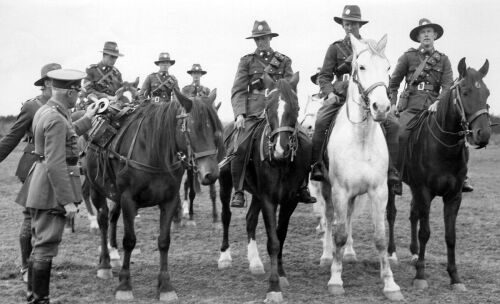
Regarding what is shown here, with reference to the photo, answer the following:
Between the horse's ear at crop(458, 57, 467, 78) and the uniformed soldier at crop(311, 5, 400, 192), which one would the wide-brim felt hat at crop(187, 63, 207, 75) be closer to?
the uniformed soldier at crop(311, 5, 400, 192)

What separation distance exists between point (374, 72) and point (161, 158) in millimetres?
Answer: 2735

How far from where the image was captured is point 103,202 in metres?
8.91

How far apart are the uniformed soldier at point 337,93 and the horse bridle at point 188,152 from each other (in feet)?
6.29

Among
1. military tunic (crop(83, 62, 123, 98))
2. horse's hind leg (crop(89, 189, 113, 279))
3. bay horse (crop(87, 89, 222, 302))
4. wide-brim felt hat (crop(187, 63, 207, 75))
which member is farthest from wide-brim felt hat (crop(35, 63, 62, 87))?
wide-brim felt hat (crop(187, 63, 207, 75))

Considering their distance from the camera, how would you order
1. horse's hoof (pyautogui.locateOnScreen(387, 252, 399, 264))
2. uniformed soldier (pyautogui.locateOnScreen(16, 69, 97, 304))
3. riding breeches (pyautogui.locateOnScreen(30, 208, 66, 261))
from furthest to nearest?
horse's hoof (pyautogui.locateOnScreen(387, 252, 399, 264)) < riding breeches (pyautogui.locateOnScreen(30, 208, 66, 261)) < uniformed soldier (pyautogui.locateOnScreen(16, 69, 97, 304))

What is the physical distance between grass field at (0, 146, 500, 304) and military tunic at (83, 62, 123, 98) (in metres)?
2.83

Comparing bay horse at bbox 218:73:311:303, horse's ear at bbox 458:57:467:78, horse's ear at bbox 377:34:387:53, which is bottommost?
bay horse at bbox 218:73:311:303

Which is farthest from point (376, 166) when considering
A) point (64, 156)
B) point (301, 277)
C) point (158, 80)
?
point (158, 80)

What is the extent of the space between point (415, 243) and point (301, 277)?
6.45 ft

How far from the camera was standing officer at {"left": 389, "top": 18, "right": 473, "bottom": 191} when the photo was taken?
9180mm

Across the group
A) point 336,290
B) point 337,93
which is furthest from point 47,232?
point 337,93

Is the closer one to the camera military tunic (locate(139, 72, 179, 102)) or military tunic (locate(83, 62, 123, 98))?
military tunic (locate(83, 62, 123, 98))

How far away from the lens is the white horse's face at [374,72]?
22.0 ft

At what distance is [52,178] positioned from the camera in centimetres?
591
